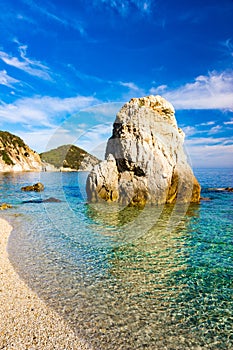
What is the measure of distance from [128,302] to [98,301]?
1.03 meters

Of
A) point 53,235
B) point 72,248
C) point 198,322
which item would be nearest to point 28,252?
point 72,248

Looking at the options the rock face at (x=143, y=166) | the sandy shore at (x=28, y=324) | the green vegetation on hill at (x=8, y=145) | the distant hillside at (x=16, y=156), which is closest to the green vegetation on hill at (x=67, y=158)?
the distant hillside at (x=16, y=156)

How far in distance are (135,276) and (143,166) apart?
61.4 feet

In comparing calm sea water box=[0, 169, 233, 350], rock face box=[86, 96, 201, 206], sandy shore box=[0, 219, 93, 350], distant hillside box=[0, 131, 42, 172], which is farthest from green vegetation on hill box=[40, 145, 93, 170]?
sandy shore box=[0, 219, 93, 350]

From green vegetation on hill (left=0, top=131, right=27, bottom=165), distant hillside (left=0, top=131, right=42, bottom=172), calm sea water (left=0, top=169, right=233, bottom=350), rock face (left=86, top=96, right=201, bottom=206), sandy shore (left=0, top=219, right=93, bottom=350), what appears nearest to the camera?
sandy shore (left=0, top=219, right=93, bottom=350)

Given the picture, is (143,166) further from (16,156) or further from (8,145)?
(8,145)

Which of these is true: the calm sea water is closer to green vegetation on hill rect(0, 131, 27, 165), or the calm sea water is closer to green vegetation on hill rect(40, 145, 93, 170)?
green vegetation on hill rect(0, 131, 27, 165)

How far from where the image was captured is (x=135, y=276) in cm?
1054

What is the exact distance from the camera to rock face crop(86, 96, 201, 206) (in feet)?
92.2

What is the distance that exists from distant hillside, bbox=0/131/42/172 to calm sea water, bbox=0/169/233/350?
106787 millimetres

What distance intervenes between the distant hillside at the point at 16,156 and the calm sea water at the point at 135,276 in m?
107

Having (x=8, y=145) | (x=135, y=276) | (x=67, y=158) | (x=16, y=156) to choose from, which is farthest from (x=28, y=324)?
(x=67, y=158)

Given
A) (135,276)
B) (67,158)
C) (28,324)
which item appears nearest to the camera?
(28,324)

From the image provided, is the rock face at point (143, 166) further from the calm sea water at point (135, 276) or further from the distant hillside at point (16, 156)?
the distant hillside at point (16, 156)
